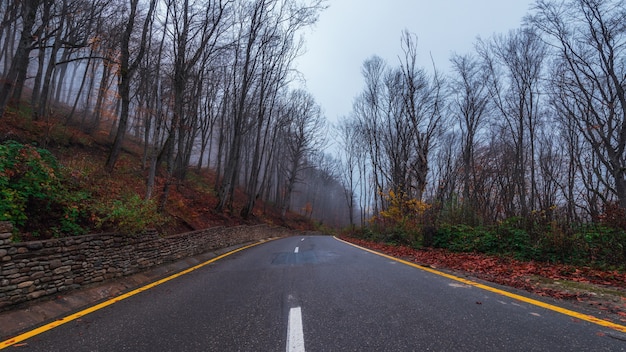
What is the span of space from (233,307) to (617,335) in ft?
14.2

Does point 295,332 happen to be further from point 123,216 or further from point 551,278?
point 551,278

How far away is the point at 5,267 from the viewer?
4.00m

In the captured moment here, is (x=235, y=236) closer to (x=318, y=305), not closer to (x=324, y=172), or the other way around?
(x=318, y=305)

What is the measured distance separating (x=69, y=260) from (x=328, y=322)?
4560mm

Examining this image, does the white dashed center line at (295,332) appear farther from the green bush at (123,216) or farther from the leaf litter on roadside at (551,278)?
the green bush at (123,216)

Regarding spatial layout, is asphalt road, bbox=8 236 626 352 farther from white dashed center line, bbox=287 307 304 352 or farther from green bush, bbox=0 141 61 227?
green bush, bbox=0 141 61 227

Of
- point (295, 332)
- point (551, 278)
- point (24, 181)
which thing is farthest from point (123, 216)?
point (551, 278)

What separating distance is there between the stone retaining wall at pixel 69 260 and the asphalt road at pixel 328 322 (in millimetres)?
1028

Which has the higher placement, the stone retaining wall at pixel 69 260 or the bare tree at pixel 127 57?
the bare tree at pixel 127 57

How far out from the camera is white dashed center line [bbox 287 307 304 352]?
9.12ft

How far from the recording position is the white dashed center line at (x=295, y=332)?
2.78 meters

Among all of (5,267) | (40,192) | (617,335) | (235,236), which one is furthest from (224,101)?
(617,335)

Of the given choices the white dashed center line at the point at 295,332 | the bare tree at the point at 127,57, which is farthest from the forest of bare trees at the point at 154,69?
the white dashed center line at the point at 295,332

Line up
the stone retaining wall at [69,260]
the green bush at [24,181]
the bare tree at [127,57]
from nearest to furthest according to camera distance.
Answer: the stone retaining wall at [69,260] < the green bush at [24,181] < the bare tree at [127,57]
